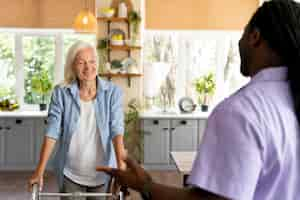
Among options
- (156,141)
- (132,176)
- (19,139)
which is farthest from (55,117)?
(19,139)

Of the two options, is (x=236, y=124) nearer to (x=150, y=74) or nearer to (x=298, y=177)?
(x=298, y=177)

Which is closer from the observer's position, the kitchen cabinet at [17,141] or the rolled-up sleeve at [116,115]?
the rolled-up sleeve at [116,115]

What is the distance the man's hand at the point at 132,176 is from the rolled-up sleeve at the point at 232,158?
0.59ft

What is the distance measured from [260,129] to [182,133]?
5.14m

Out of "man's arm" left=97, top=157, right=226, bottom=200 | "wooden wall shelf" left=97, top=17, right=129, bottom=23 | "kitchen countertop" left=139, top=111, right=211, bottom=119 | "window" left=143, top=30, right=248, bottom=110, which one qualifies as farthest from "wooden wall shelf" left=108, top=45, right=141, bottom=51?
"man's arm" left=97, top=157, right=226, bottom=200

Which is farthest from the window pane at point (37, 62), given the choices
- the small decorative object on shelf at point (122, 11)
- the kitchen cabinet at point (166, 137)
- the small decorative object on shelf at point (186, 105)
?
the small decorative object on shelf at point (186, 105)

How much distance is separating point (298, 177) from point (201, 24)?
18.3 ft

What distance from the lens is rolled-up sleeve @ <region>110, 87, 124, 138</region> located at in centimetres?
234

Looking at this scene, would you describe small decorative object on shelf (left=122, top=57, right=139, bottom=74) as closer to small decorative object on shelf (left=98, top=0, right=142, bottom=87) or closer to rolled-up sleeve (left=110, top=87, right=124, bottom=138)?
small decorative object on shelf (left=98, top=0, right=142, bottom=87)

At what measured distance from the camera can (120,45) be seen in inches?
230

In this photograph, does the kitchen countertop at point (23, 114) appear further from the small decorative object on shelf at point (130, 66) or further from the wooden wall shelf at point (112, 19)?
the wooden wall shelf at point (112, 19)

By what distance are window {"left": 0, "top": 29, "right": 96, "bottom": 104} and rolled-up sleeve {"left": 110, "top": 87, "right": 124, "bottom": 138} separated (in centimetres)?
414

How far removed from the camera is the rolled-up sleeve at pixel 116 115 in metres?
2.34

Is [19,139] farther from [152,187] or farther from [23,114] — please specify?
[152,187]
